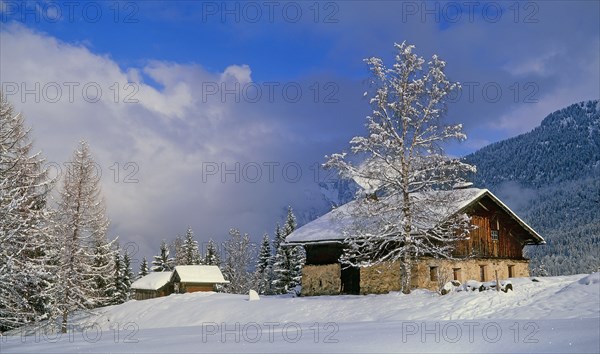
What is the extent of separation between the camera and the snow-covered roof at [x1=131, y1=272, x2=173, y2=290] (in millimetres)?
68881

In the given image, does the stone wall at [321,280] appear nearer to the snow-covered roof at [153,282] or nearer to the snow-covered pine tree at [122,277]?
the snow-covered pine tree at [122,277]

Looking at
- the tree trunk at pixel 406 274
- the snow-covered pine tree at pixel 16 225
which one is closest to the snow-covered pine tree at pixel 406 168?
the tree trunk at pixel 406 274

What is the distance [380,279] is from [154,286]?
44207 mm

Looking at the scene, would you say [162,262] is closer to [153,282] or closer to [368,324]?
[153,282]

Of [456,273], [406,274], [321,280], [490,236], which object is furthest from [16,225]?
[490,236]

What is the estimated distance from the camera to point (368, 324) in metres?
19.0

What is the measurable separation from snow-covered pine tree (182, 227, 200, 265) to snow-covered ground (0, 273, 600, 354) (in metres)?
43.4

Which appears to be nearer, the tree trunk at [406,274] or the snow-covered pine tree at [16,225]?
the snow-covered pine tree at [16,225]

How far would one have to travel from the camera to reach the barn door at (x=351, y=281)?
3394 cm

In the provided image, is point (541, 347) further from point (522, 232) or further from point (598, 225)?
point (598, 225)

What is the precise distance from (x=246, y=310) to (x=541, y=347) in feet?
64.9

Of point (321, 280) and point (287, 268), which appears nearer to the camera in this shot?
point (321, 280)

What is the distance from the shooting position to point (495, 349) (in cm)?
1270

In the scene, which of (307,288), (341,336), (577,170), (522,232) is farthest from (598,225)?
(341,336)
